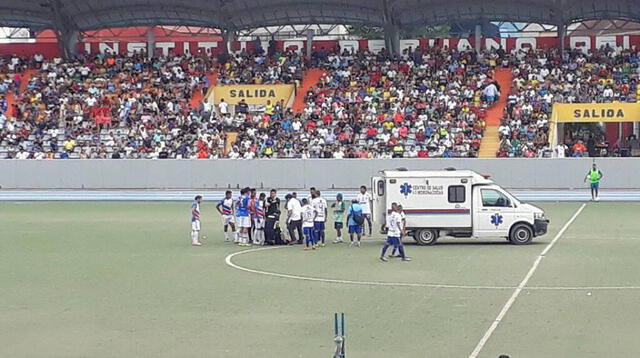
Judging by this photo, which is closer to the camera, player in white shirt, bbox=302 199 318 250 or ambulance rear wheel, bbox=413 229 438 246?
player in white shirt, bbox=302 199 318 250

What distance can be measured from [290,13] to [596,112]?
60.8 ft

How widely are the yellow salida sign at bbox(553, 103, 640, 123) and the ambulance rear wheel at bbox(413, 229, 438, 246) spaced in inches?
934

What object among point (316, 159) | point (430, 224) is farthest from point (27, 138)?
point (430, 224)

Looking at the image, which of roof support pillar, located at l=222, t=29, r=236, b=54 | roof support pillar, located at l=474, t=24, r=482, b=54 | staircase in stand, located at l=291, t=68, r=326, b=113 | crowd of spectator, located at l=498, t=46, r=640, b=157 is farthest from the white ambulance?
roof support pillar, located at l=222, t=29, r=236, b=54

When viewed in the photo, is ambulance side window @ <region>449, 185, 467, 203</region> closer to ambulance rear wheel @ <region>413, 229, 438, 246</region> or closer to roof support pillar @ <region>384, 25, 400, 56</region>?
ambulance rear wheel @ <region>413, 229, 438, 246</region>

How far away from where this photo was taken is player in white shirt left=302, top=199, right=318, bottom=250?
89.8ft

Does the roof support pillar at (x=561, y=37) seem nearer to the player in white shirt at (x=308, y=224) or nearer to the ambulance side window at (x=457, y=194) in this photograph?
the ambulance side window at (x=457, y=194)

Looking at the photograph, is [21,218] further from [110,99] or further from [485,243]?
[110,99]

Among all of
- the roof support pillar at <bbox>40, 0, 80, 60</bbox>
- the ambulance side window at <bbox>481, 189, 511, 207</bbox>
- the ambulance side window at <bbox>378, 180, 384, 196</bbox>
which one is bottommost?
the ambulance side window at <bbox>481, 189, 511, 207</bbox>

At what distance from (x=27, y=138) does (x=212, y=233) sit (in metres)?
23.5

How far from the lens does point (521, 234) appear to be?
2812 cm

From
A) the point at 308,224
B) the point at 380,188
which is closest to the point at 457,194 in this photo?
the point at 380,188

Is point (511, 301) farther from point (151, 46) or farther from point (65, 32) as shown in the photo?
point (65, 32)

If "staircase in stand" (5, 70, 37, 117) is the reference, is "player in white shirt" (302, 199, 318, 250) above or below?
below
